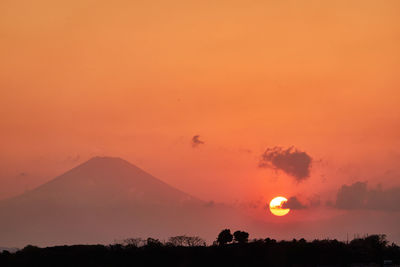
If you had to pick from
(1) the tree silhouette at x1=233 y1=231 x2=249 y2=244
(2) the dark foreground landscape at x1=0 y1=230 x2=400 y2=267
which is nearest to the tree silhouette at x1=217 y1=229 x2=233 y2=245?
(1) the tree silhouette at x1=233 y1=231 x2=249 y2=244

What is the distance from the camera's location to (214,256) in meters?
160

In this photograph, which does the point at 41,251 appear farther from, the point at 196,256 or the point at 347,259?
the point at 347,259

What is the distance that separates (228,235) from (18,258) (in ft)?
180

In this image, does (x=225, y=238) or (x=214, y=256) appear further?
(x=225, y=238)

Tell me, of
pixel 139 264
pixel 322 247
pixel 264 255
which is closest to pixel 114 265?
pixel 139 264

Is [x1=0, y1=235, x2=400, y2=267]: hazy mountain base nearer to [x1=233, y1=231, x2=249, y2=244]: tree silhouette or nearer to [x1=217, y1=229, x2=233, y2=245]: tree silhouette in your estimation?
[x1=217, y1=229, x2=233, y2=245]: tree silhouette

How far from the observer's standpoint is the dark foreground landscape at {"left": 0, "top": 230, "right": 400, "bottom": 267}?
155 m

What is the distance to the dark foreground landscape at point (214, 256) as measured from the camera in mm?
155000

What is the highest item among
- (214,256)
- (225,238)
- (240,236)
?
(240,236)

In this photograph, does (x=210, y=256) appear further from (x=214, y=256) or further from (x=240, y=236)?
(x=240, y=236)

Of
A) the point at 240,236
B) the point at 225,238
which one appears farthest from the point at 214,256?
the point at 240,236

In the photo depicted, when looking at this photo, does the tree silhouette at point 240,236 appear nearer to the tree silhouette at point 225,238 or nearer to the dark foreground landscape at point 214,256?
the tree silhouette at point 225,238

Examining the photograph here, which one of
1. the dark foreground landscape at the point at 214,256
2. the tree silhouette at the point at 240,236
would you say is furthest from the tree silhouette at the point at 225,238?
the dark foreground landscape at the point at 214,256

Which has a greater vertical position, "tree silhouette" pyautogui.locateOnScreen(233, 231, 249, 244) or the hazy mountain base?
"tree silhouette" pyautogui.locateOnScreen(233, 231, 249, 244)
